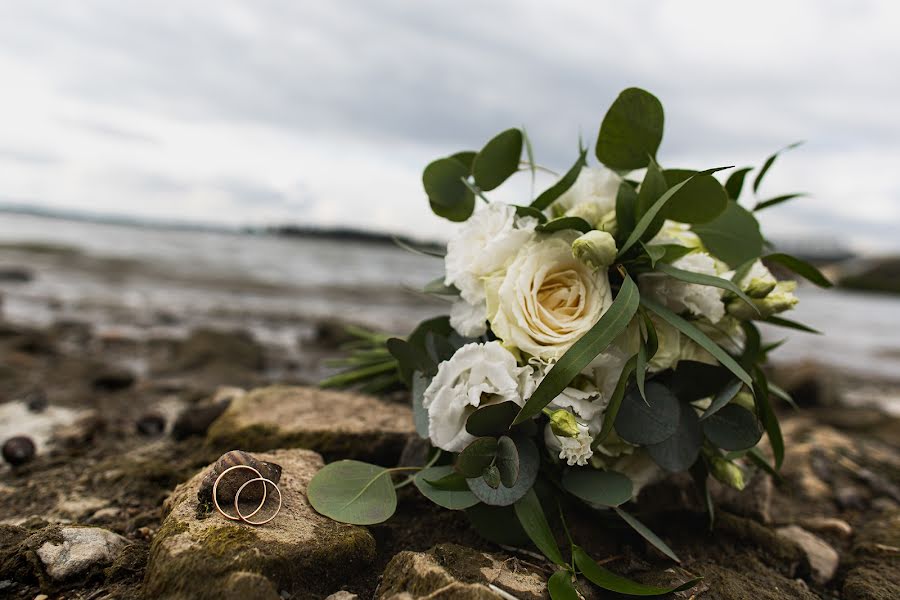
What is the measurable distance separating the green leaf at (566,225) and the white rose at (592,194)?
140 mm

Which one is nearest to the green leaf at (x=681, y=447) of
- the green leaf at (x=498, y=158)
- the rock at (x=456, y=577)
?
the rock at (x=456, y=577)

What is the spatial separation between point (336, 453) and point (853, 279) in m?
53.3

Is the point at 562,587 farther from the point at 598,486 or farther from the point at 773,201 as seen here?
the point at 773,201

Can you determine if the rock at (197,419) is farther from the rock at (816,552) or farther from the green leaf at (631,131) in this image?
the rock at (816,552)

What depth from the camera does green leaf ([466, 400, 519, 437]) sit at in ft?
4.80

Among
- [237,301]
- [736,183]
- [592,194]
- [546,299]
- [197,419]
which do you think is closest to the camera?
[546,299]

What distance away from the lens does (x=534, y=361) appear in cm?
152

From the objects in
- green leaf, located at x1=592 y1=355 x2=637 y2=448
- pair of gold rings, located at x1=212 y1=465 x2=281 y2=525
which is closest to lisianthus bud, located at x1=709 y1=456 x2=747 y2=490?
green leaf, located at x1=592 y1=355 x2=637 y2=448

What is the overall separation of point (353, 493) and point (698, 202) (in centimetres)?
118

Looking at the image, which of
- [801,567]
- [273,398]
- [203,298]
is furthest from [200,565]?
[203,298]

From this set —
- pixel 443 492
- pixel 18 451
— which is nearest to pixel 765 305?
pixel 443 492

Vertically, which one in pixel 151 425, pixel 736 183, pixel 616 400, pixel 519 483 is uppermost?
pixel 736 183

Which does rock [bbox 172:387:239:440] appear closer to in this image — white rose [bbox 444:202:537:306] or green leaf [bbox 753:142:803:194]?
white rose [bbox 444:202:537:306]

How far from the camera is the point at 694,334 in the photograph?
60.3 inches
